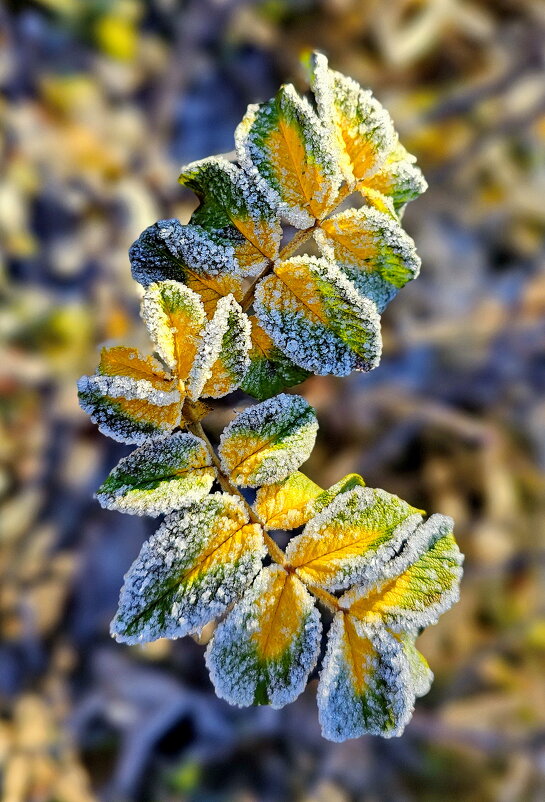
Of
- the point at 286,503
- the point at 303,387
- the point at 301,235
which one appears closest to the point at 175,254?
the point at 301,235

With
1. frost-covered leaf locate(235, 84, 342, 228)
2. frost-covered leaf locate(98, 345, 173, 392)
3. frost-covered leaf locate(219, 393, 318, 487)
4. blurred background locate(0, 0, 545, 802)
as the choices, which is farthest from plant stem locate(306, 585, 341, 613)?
blurred background locate(0, 0, 545, 802)

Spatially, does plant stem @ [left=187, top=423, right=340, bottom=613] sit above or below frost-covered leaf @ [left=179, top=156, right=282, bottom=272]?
below

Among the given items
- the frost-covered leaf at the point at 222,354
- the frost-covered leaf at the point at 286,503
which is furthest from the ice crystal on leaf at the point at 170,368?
the frost-covered leaf at the point at 286,503

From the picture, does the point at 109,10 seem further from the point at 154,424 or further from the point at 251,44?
the point at 154,424

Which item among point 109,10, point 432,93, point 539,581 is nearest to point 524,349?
point 539,581

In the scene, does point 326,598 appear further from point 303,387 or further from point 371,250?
point 303,387

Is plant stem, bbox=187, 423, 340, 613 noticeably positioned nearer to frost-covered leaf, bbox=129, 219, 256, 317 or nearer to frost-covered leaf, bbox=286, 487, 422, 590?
frost-covered leaf, bbox=286, 487, 422, 590
